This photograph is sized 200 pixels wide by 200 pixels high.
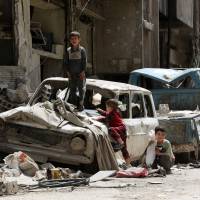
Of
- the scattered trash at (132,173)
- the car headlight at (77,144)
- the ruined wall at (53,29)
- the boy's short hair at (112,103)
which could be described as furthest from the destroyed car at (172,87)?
the ruined wall at (53,29)

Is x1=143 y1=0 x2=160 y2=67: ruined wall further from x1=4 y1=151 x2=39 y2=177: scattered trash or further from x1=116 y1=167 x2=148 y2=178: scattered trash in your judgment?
x1=4 y1=151 x2=39 y2=177: scattered trash

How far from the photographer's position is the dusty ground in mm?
7688

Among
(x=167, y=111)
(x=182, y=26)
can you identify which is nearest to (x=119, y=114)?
(x=167, y=111)

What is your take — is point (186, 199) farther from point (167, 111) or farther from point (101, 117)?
point (167, 111)

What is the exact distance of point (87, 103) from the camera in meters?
11.5

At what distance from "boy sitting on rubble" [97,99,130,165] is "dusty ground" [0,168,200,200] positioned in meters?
0.83

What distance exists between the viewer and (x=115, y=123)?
1056cm

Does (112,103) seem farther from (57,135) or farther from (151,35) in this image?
(151,35)

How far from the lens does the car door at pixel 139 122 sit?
11.4m

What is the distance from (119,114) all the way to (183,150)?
389 cm

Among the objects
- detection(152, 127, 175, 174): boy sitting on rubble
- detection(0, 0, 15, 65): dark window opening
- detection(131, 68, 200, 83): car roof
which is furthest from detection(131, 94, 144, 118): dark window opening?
detection(0, 0, 15, 65): dark window opening

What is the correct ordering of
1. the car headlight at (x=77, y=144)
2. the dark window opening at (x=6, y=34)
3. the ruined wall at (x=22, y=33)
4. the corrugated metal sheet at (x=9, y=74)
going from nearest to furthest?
1. the car headlight at (x=77, y=144)
2. the corrugated metal sheet at (x=9, y=74)
3. the ruined wall at (x=22, y=33)
4. the dark window opening at (x=6, y=34)

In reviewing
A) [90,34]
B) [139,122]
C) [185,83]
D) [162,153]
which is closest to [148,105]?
[139,122]

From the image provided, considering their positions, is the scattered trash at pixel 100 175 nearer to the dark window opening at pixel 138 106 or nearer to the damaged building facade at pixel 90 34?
the dark window opening at pixel 138 106
